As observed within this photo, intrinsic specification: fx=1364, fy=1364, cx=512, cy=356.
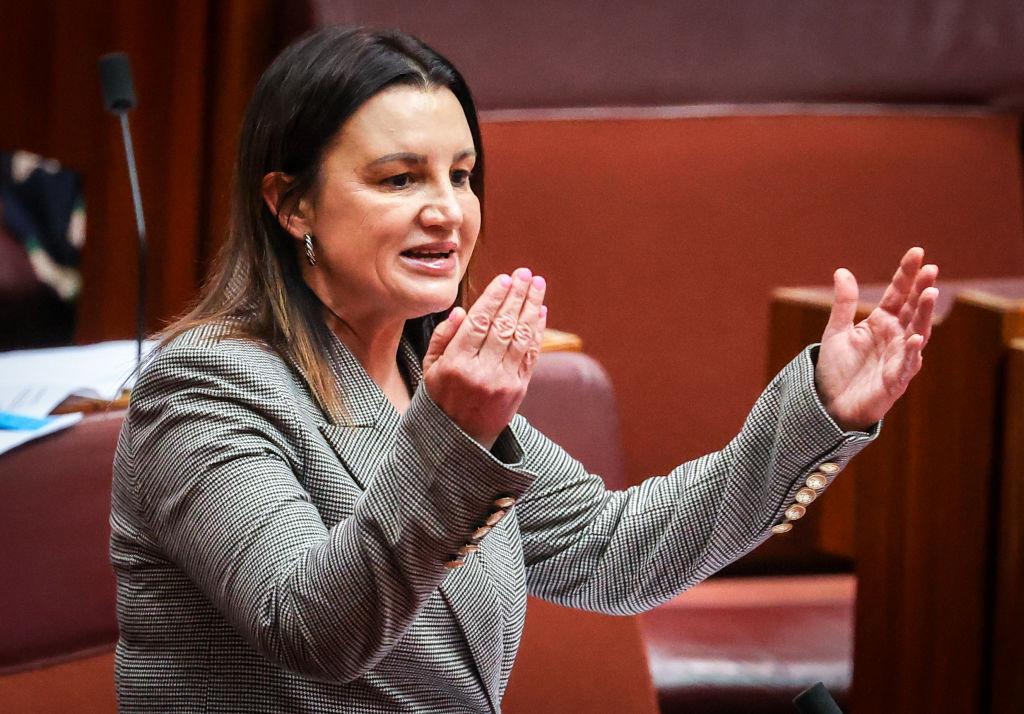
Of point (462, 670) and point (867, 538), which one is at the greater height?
point (462, 670)

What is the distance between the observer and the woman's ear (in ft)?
2.97

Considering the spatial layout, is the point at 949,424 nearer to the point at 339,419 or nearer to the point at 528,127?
the point at 339,419

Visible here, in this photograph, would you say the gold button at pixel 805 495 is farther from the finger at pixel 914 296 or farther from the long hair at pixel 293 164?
the long hair at pixel 293 164

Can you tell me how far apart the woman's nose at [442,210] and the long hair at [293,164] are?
0.24 ft

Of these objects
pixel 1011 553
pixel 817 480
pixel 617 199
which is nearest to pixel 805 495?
pixel 817 480

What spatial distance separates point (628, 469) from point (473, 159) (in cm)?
118

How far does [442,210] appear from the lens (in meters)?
0.88

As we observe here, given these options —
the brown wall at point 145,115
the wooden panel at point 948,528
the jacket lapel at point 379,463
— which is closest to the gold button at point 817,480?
the jacket lapel at point 379,463

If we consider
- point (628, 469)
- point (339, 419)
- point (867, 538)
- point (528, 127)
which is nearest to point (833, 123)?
point (528, 127)

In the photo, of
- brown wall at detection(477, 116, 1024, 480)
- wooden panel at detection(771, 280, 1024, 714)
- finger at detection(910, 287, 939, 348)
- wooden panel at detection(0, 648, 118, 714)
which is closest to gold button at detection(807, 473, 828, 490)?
finger at detection(910, 287, 939, 348)

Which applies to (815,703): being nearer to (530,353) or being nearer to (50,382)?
(530,353)

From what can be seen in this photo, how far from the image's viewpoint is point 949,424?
4.52 ft

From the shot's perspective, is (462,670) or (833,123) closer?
(462,670)

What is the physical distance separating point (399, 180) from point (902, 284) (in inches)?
12.9
